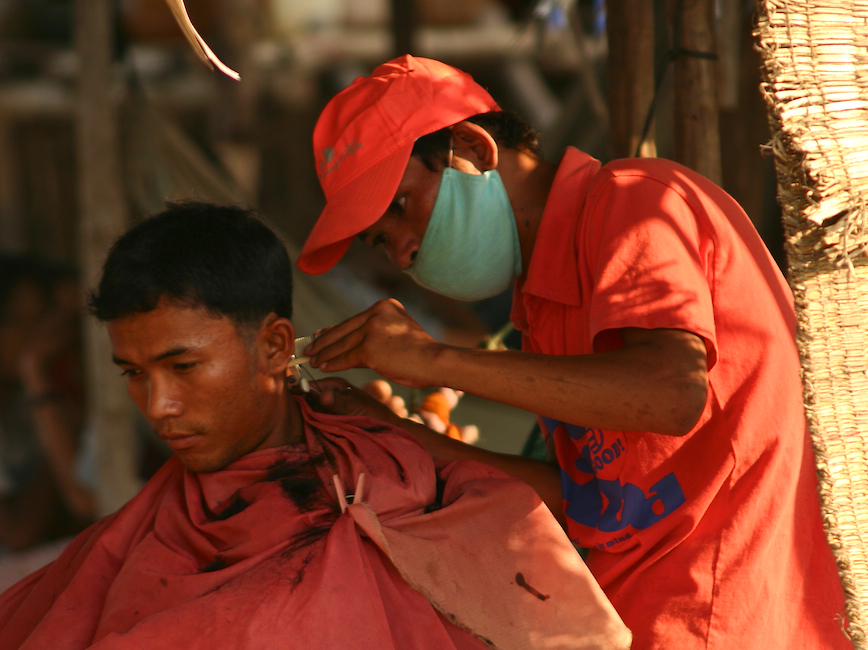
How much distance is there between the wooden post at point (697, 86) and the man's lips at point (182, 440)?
138 cm

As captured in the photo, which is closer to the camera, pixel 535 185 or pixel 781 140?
pixel 781 140

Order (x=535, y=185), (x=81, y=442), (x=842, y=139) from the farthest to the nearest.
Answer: (x=81, y=442)
(x=535, y=185)
(x=842, y=139)

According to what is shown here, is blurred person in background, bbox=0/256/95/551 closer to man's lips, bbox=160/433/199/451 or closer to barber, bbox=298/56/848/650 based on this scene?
man's lips, bbox=160/433/199/451

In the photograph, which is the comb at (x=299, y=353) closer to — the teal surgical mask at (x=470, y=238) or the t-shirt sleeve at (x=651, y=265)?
the teal surgical mask at (x=470, y=238)

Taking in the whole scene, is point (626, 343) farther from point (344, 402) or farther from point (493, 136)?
point (344, 402)

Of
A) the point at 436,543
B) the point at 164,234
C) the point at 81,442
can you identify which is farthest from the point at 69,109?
the point at 436,543

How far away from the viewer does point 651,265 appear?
136 centimetres

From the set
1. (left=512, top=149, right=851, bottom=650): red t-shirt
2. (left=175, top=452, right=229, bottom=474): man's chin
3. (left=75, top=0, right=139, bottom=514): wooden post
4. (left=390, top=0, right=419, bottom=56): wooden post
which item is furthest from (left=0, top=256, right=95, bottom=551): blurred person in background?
(left=512, top=149, right=851, bottom=650): red t-shirt

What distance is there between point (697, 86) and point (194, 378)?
4.64 feet

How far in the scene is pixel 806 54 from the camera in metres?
1.46

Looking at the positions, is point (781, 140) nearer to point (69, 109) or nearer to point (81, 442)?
point (81, 442)

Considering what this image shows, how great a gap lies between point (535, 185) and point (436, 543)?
29.3 inches

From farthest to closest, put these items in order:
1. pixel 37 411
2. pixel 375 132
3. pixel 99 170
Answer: pixel 37 411
pixel 99 170
pixel 375 132

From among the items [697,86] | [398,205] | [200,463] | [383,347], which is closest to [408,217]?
[398,205]
